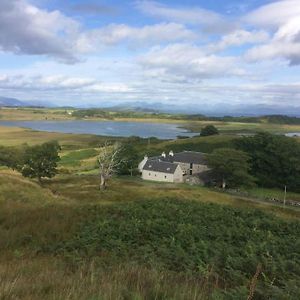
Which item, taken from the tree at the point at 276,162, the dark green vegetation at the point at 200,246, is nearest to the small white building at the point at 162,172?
the tree at the point at 276,162

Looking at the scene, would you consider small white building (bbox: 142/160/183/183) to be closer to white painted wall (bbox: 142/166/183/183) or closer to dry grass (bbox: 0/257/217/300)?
white painted wall (bbox: 142/166/183/183)

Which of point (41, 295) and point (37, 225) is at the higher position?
point (41, 295)

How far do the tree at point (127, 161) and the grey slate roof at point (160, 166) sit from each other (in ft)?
14.3

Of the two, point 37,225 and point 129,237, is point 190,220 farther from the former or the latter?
point 37,225

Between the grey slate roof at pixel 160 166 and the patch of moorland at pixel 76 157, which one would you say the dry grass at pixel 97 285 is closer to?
the grey slate roof at pixel 160 166

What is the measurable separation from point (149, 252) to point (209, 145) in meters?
124

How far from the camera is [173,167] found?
89.6 meters

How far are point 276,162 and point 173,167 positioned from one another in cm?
2422

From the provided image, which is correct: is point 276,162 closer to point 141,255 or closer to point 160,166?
point 160,166

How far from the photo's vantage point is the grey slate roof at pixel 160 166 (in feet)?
293

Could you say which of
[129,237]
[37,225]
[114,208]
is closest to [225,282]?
[129,237]

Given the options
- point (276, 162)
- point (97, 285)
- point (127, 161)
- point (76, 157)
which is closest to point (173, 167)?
point (127, 161)

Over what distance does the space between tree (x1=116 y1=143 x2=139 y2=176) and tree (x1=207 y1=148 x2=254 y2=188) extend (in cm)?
1788

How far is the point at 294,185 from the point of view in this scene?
91938 millimetres
